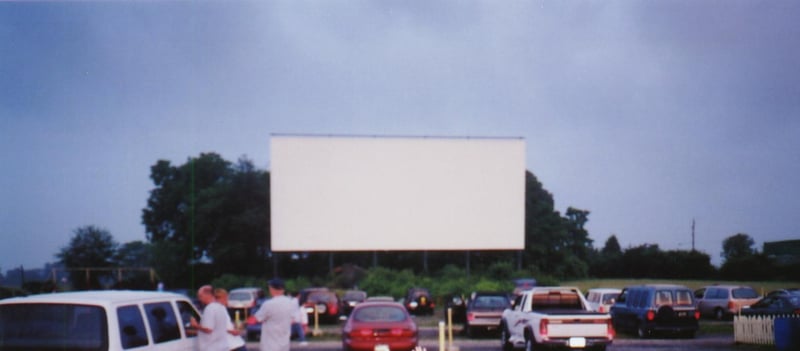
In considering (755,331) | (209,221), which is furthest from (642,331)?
(209,221)

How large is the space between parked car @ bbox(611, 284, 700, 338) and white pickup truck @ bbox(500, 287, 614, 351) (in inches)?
218

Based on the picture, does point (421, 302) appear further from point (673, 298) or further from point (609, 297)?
point (673, 298)

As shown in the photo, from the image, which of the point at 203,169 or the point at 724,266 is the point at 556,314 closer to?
the point at 724,266

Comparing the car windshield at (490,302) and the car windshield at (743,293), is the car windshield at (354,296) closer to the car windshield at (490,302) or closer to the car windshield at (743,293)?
the car windshield at (490,302)

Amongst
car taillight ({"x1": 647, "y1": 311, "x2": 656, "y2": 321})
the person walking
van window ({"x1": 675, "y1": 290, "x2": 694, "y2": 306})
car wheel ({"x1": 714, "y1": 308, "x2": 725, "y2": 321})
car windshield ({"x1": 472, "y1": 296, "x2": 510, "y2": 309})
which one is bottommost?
car wheel ({"x1": 714, "y1": 308, "x2": 725, "y2": 321})

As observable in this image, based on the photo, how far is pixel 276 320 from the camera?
10.4m

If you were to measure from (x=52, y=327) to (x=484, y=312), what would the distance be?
16632 millimetres

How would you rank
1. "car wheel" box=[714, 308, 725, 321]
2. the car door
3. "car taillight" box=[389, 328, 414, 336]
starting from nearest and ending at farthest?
"car taillight" box=[389, 328, 414, 336]
the car door
"car wheel" box=[714, 308, 725, 321]

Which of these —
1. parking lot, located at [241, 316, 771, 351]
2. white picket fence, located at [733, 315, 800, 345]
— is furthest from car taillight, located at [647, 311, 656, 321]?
white picket fence, located at [733, 315, 800, 345]

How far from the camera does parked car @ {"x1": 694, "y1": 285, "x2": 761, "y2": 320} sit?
29938mm

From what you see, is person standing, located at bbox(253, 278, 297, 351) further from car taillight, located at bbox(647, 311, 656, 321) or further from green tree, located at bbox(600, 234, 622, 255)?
green tree, located at bbox(600, 234, 622, 255)

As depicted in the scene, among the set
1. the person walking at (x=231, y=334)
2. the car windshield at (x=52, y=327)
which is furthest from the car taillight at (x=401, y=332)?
the car windshield at (x=52, y=327)

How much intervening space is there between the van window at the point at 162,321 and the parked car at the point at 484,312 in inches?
579

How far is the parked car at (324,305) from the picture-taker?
96.4 feet
